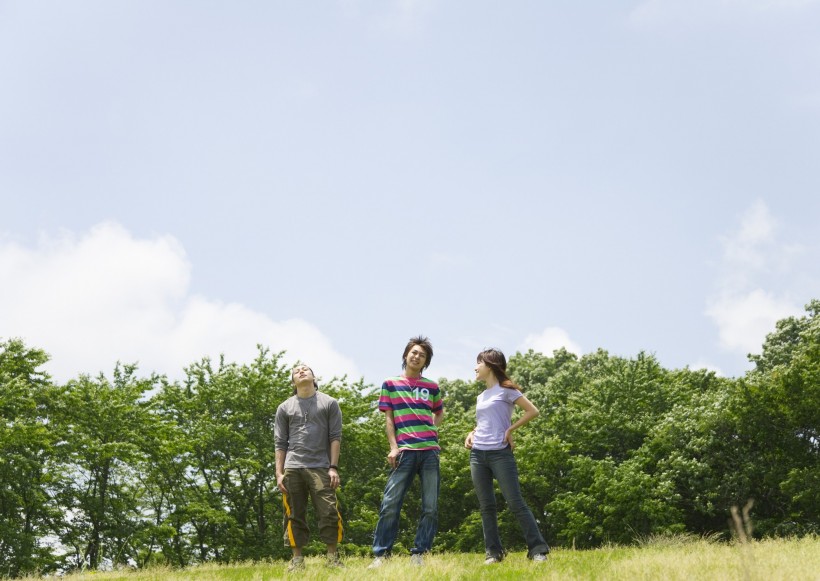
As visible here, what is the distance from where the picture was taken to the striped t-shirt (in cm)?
787

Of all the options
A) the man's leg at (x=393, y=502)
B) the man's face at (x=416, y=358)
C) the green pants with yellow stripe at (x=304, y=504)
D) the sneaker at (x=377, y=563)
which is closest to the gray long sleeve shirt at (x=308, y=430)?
the green pants with yellow stripe at (x=304, y=504)

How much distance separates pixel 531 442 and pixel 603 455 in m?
3.77

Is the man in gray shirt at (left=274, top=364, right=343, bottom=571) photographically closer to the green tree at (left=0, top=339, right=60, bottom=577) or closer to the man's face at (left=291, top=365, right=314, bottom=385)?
the man's face at (left=291, top=365, right=314, bottom=385)

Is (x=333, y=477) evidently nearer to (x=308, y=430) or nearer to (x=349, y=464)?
(x=308, y=430)

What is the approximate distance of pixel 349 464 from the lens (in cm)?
3344

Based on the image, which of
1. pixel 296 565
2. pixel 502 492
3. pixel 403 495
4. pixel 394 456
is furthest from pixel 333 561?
pixel 502 492

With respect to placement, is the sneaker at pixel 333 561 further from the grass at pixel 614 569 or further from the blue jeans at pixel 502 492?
the blue jeans at pixel 502 492

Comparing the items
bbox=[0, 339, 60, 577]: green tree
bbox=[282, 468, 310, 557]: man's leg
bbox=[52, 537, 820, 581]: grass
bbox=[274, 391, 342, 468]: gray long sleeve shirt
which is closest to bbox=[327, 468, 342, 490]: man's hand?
bbox=[274, 391, 342, 468]: gray long sleeve shirt

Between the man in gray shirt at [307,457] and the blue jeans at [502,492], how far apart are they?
1.49 m

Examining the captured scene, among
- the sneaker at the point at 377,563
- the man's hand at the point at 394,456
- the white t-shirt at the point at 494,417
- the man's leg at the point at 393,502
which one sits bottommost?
the sneaker at the point at 377,563

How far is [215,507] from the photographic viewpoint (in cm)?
3133

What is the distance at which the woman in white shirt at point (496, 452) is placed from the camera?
774 cm

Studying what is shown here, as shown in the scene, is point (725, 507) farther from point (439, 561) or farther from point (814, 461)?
point (439, 561)

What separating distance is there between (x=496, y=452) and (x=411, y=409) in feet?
3.17
